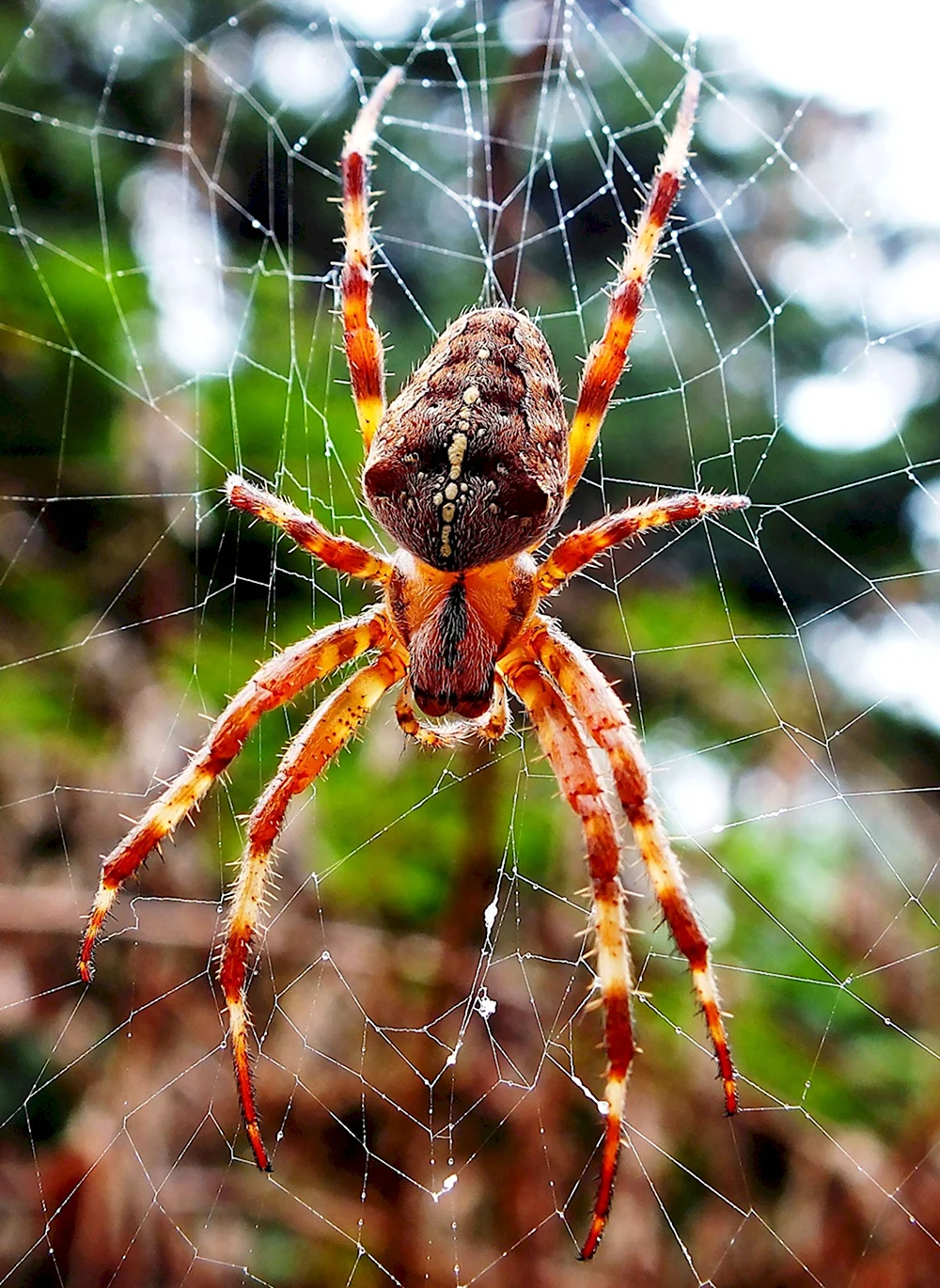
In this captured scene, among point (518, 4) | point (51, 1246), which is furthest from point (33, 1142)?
point (518, 4)

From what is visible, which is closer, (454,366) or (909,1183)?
(454,366)

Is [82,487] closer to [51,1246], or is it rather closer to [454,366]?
[454,366]

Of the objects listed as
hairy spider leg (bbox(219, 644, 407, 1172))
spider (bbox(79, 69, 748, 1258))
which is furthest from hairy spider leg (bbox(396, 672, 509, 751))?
hairy spider leg (bbox(219, 644, 407, 1172))

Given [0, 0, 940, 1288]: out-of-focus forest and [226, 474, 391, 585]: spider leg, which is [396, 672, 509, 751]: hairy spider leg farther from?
[226, 474, 391, 585]: spider leg

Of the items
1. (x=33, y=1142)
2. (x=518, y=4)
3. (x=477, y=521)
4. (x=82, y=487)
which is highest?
(x=518, y=4)

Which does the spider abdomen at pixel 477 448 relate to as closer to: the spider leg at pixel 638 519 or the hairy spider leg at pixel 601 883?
the spider leg at pixel 638 519

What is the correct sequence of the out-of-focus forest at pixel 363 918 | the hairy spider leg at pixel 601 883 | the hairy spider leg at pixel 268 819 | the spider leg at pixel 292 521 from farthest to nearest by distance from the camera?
the out-of-focus forest at pixel 363 918, the spider leg at pixel 292 521, the hairy spider leg at pixel 268 819, the hairy spider leg at pixel 601 883

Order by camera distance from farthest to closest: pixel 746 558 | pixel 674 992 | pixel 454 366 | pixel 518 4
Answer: pixel 746 558, pixel 518 4, pixel 674 992, pixel 454 366

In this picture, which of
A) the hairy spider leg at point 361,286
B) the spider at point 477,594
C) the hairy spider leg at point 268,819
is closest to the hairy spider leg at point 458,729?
the spider at point 477,594
